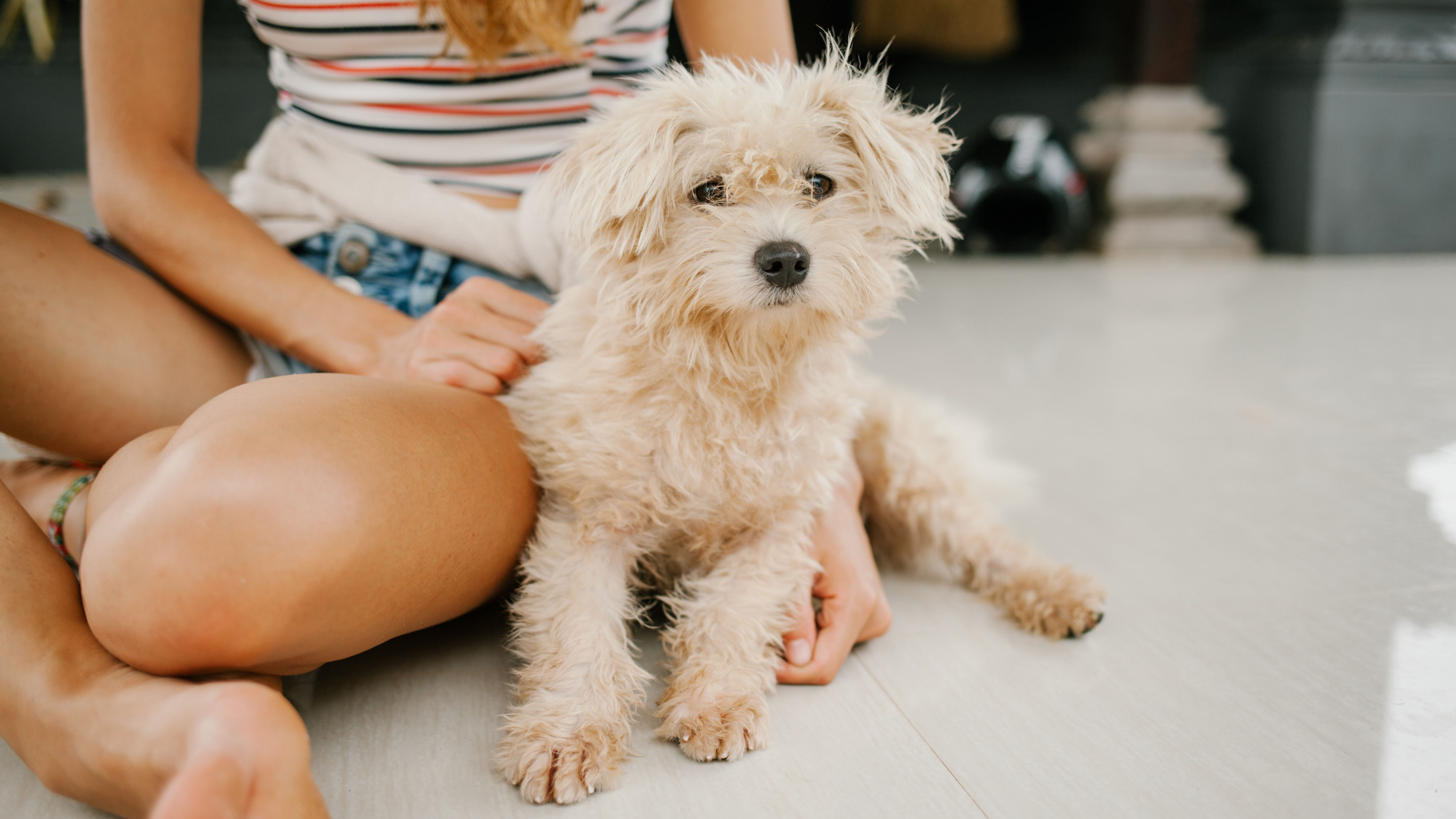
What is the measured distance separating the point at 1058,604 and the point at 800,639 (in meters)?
0.41

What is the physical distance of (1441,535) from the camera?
5.21 ft

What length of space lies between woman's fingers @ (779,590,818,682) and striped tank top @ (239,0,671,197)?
2.58 ft

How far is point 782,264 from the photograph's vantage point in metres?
1.04

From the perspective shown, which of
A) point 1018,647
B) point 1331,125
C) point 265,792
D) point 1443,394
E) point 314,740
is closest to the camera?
point 265,792

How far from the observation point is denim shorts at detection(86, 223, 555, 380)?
55.6 inches

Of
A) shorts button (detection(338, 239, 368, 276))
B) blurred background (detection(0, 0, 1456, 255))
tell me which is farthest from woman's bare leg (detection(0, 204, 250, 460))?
blurred background (detection(0, 0, 1456, 255))

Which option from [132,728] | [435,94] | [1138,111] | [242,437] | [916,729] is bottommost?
[916,729]

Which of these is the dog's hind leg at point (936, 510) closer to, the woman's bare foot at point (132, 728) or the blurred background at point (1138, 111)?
the woman's bare foot at point (132, 728)

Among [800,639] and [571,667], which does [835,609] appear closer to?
[800,639]

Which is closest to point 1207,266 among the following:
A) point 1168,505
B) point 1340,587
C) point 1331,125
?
point 1331,125

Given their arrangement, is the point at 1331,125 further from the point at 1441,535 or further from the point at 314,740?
the point at 314,740

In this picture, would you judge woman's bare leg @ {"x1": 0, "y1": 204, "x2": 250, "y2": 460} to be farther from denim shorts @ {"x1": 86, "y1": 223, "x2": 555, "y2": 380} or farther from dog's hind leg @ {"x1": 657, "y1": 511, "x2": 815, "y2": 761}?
dog's hind leg @ {"x1": 657, "y1": 511, "x2": 815, "y2": 761}

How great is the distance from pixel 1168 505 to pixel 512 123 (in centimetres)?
144

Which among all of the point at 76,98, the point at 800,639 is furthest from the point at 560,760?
the point at 76,98
